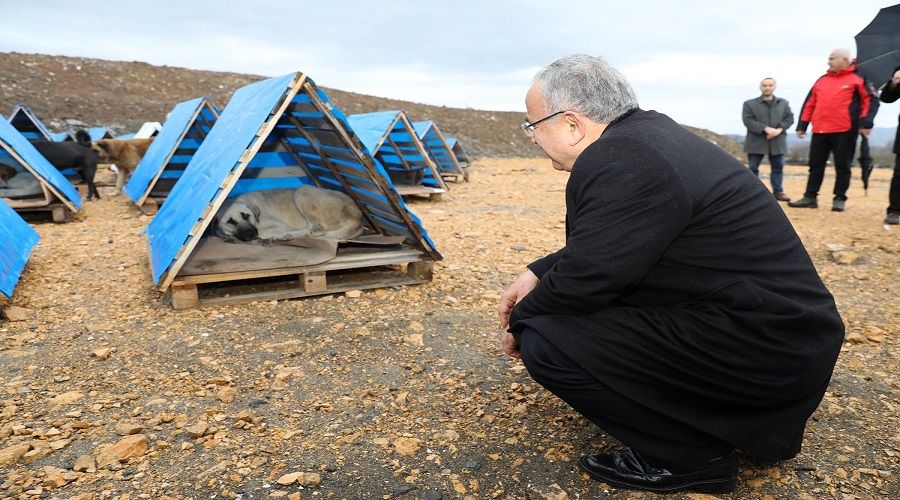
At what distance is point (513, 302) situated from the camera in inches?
95.0

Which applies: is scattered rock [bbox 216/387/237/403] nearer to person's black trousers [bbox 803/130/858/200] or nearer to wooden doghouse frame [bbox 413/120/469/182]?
person's black trousers [bbox 803/130/858/200]

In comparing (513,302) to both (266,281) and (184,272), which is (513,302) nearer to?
(184,272)

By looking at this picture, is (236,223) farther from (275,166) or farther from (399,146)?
(399,146)

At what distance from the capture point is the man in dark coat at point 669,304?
5.92ft

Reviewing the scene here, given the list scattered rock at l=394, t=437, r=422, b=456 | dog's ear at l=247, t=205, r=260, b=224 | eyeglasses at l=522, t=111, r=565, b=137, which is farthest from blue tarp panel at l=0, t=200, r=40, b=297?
eyeglasses at l=522, t=111, r=565, b=137

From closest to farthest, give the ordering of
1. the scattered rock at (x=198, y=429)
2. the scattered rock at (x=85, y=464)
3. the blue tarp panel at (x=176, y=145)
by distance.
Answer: the scattered rock at (x=85, y=464), the scattered rock at (x=198, y=429), the blue tarp panel at (x=176, y=145)

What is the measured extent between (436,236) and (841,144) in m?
5.26

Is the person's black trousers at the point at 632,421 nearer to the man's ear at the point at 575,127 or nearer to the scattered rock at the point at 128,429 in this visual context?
the man's ear at the point at 575,127

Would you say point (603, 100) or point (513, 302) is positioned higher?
point (603, 100)

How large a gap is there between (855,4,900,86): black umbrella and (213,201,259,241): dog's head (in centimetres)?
671

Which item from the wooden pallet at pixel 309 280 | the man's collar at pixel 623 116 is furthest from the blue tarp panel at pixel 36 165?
the man's collar at pixel 623 116

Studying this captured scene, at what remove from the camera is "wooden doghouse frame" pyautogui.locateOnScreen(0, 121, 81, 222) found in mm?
6410

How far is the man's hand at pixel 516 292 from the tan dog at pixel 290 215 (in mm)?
2670

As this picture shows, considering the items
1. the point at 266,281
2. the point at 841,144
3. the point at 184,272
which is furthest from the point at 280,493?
the point at 841,144
